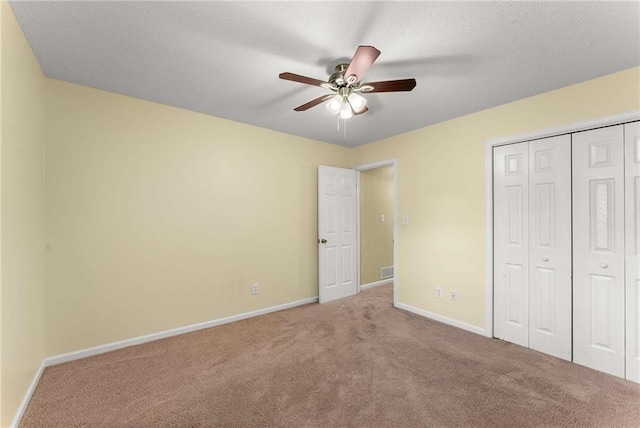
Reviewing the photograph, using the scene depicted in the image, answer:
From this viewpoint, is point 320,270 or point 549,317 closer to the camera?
point 549,317

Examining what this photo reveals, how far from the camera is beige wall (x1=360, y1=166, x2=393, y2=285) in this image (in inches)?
194

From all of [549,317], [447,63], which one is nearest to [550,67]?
[447,63]

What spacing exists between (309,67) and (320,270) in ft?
9.27

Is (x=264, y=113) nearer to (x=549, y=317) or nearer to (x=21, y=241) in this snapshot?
(x=21, y=241)

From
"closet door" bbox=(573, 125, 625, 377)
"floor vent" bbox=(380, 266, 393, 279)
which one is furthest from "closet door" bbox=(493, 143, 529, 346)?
"floor vent" bbox=(380, 266, 393, 279)

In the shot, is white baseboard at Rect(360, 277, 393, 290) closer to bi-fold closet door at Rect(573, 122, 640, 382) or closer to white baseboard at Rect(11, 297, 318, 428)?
white baseboard at Rect(11, 297, 318, 428)

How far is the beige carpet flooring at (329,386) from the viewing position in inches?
71.4

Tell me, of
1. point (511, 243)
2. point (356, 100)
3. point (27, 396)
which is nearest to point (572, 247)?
point (511, 243)

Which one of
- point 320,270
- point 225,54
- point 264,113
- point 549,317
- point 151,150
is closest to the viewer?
point 225,54

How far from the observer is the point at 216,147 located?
3.35 m

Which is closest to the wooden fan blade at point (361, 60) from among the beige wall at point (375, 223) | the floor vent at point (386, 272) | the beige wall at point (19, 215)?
the beige wall at point (19, 215)

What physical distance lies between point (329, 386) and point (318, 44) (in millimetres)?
2458

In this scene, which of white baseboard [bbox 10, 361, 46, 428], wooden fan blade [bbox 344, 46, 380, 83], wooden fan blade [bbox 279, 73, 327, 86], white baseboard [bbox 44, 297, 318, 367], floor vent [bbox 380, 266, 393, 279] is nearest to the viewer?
wooden fan blade [bbox 344, 46, 380, 83]

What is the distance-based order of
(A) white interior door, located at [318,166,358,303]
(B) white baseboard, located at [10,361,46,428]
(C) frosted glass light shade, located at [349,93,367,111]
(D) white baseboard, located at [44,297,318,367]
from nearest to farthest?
(B) white baseboard, located at [10,361,46,428] < (C) frosted glass light shade, located at [349,93,367,111] < (D) white baseboard, located at [44,297,318,367] < (A) white interior door, located at [318,166,358,303]
